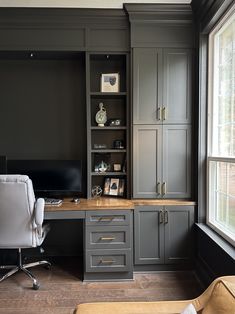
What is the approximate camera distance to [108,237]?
282cm

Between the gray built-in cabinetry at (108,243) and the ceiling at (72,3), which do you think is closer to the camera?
the gray built-in cabinetry at (108,243)

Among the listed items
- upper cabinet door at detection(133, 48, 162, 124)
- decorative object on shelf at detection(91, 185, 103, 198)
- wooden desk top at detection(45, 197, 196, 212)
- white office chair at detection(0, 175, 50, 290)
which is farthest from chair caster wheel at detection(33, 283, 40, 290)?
upper cabinet door at detection(133, 48, 162, 124)

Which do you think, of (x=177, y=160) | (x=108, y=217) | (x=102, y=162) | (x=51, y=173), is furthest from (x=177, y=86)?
(x=51, y=173)

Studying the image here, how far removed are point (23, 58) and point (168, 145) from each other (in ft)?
6.70

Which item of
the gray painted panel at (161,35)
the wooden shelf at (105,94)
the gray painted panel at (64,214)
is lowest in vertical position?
the gray painted panel at (64,214)

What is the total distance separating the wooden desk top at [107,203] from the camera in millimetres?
2783

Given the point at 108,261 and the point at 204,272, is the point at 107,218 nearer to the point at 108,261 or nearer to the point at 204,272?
the point at 108,261

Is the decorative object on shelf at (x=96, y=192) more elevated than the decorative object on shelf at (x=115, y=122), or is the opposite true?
the decorative object on shelf at (x=115, y=122)

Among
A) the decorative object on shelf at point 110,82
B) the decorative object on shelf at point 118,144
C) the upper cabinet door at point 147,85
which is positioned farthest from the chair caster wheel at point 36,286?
the decorative object on shelf at point 110,82

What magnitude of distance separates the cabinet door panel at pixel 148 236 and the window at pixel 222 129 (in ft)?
1.89

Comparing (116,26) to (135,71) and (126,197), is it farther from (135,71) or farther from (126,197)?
(126,197)

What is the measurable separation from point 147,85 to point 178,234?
1.72 meters

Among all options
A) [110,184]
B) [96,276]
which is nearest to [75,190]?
[110,184]

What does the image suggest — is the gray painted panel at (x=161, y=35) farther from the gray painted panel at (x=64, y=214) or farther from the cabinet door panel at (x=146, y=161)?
the gray painted panel at (x=64, y=214)
